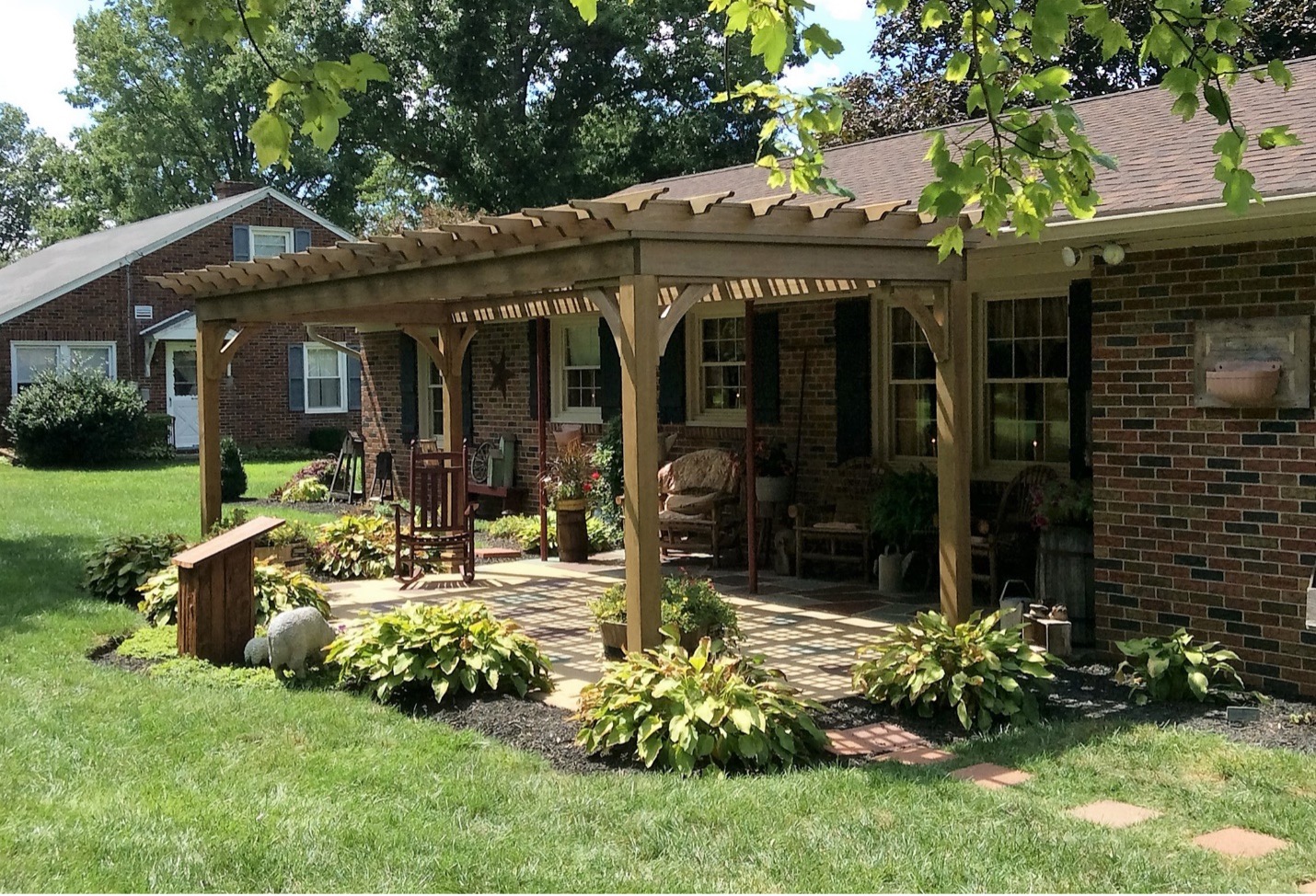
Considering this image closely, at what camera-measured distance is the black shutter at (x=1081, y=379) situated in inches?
333

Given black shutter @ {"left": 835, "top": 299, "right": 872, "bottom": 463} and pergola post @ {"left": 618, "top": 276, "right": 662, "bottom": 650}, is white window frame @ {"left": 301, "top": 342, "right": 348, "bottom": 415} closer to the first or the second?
black shutter @ {"left": 835, "top": 299, "right": 872, "bottom": 463}

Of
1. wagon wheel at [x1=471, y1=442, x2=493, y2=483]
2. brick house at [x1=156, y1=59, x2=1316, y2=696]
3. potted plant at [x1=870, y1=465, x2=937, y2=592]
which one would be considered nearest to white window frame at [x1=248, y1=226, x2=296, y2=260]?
wagon wheel at [x1=471, y1=442, x2=493, y2=483]

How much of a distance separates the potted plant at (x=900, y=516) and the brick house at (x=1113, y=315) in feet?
1.21

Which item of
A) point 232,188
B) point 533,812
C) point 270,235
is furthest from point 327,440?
point 533,812

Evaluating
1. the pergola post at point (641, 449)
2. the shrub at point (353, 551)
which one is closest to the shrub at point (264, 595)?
the shrub at point (353, 551)

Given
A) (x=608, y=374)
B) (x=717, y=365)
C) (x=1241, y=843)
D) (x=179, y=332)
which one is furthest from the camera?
(x=179, y=332)

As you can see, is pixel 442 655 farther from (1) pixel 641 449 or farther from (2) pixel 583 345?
(2) pixel 583 345

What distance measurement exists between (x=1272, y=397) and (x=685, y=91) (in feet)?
83.0

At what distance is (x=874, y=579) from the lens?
1013cm

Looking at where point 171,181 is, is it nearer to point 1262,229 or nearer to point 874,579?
point 874,579

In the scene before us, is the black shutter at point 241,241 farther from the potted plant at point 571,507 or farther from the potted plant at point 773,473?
the potted plant at point 773,473

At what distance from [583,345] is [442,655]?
7789 mm

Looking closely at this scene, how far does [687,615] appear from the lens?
6605mm

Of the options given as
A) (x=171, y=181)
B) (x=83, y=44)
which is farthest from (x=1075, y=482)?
(x=83, y=44)
